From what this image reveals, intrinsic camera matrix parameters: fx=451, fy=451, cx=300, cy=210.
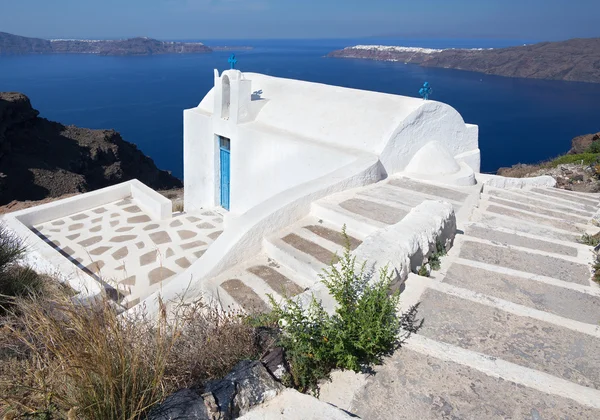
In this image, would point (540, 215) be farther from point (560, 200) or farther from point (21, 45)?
point (21, 45)

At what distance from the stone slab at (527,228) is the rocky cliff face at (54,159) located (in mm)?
20707

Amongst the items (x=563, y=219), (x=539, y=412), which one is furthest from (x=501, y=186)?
(x=539, y=412)

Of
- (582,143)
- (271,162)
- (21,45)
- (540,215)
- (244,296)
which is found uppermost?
(21,45)

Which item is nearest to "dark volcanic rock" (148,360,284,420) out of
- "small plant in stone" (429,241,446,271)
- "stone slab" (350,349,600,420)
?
"stone slab" (350,349,600,420)

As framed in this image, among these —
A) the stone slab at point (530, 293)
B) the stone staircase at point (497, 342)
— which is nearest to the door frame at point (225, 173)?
the stone staircase at point (497, 342)

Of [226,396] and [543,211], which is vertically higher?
[226,396]

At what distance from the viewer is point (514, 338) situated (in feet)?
10.6

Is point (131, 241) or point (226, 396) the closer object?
point (226, 396)

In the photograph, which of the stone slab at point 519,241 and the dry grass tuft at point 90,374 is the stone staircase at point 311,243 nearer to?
the stone slab at point 519,241

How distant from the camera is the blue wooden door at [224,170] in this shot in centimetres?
979

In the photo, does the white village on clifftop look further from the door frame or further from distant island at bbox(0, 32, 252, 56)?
distant island at bbox(0, 32, 252, 56)

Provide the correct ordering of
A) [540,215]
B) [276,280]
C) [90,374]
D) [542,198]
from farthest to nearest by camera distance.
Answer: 1. [542,198]
2. [540,215]
3. [276,280]
4. [90,374]

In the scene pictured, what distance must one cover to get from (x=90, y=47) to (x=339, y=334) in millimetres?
199198

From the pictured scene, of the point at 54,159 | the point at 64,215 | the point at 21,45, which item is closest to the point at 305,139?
the point at 64,215
